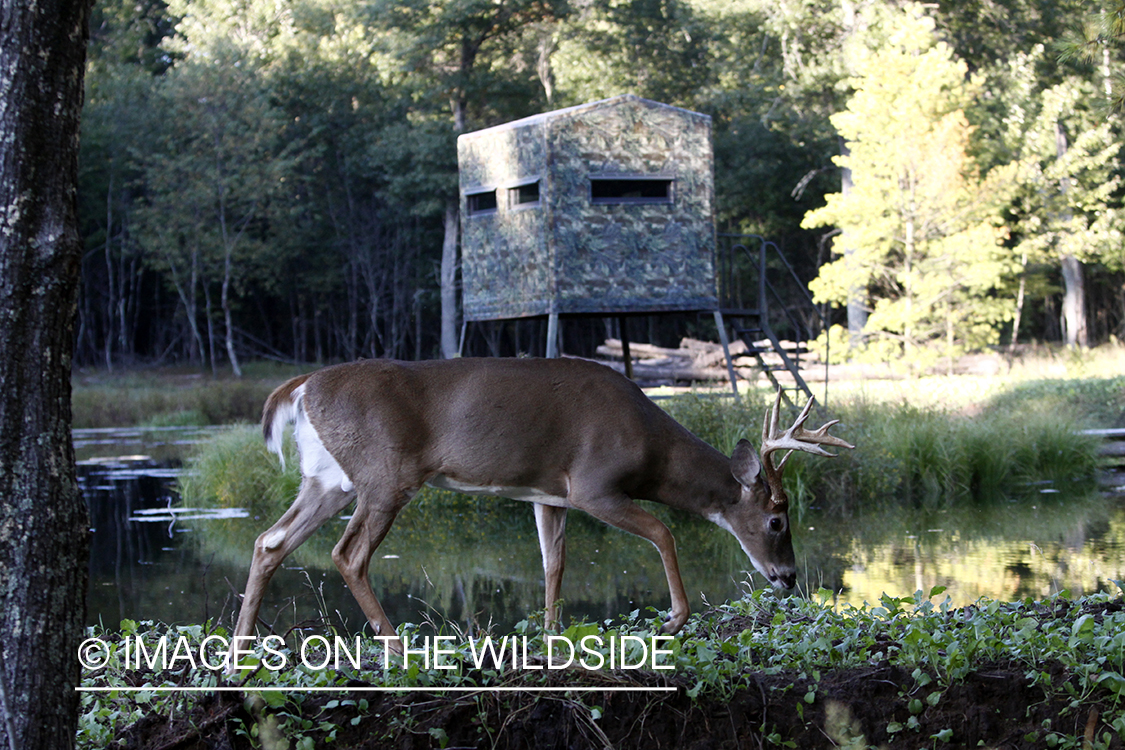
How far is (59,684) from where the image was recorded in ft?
11.0

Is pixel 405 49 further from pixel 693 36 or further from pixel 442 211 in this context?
pixel 693 36

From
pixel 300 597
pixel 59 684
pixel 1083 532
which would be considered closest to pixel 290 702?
pixel 59 684

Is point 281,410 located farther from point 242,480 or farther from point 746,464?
point 242,480

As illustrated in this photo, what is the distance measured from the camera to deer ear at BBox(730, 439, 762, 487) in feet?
19.2

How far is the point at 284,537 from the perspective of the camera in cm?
529

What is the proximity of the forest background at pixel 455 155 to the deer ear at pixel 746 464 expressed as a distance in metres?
20.2

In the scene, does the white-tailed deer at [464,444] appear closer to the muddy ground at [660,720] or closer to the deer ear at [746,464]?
the deer ear at [746,464]

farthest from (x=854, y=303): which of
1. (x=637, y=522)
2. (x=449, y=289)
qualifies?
(x=637, y=522)

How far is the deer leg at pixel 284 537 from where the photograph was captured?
516cm

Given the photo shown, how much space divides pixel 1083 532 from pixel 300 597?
276 inches

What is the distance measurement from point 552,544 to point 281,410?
1.51 meters

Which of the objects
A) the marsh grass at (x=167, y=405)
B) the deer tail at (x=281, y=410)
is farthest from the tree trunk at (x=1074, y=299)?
the deer tail at (x=281, y=410)

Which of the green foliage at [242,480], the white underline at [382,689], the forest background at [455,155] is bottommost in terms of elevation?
the green foliage at [242,480]

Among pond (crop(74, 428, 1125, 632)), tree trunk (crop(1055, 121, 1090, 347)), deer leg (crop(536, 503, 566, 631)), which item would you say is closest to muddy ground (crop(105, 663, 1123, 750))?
deer leg (crop(536, 503, 566, 631))
